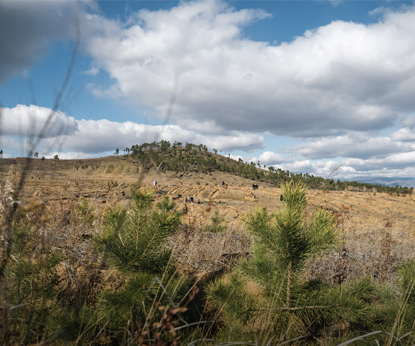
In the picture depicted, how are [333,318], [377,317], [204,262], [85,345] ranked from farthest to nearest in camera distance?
[204,262] < [377,317] < [333,318] < [85,345]

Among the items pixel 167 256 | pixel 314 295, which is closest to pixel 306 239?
pixel 314 295

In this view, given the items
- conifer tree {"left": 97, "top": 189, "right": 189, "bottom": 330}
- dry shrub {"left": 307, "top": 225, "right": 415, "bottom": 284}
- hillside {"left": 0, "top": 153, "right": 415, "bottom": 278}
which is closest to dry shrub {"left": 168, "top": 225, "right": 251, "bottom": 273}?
hillside {"left": 0, "top": 153, "right": 415, "bottom": 278}

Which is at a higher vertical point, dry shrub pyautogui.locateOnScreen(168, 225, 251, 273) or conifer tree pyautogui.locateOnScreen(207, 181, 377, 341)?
conifer tree pyautogui.locateOnScreen(207, 181, 377, 341)

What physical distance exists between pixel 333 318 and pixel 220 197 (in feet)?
81.0

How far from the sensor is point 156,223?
1.91 m

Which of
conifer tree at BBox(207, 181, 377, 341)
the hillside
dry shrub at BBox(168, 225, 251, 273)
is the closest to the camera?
the hillside

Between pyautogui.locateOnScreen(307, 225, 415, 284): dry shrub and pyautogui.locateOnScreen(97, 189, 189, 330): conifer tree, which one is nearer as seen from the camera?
pyautogui.locateOnScreen(97, 189, 189, 330): conifer tree

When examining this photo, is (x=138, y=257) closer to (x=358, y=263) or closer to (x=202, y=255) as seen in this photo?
(x=202, y=255)

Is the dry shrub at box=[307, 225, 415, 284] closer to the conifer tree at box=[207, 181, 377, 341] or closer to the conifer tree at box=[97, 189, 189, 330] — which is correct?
the conifer tree at box=[207, 181, 377, 341]

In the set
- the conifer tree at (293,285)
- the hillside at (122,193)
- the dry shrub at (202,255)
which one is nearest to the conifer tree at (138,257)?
the hillside at (122,193)

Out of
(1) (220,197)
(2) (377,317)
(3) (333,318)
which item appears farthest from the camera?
(1) (220,197)

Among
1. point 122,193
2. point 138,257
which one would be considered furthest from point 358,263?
point 122,193

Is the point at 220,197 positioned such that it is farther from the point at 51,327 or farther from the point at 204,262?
the point at 51,327

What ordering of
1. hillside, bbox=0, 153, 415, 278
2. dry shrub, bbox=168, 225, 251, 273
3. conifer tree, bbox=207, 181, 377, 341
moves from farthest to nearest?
dry shrub, bbox=168, 225, 251, 273
conifer tree, bbox=207, 181, 377, 341
hillside, bbox=0, 153, 415, 278
